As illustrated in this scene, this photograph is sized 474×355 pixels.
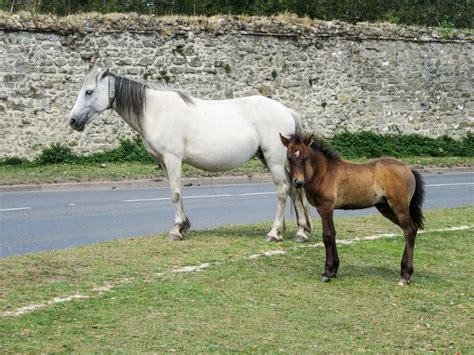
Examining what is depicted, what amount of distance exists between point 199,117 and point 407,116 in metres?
17.7

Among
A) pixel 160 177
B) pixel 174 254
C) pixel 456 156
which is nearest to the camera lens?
pixel 174 254

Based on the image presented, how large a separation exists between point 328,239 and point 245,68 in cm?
1697

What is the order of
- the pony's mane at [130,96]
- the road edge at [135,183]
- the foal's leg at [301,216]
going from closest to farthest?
the foal's leg at [301,216] → the pony's mane at [130,96] → the road edge at [135,183]

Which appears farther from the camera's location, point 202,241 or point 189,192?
point 189,192

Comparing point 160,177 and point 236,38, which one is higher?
point 236,38

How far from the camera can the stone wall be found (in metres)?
24.3

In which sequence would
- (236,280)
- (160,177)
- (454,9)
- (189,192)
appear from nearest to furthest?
(236,280) < (189,192) < (160,177) < (454,9)

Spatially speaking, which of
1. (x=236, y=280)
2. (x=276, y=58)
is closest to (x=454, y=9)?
(x=276, y=58)

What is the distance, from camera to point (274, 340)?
27.0 feet

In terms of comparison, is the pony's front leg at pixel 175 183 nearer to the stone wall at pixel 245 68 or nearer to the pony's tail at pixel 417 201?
the pony's tail at pixel 417 201

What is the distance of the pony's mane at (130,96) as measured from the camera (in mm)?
13250

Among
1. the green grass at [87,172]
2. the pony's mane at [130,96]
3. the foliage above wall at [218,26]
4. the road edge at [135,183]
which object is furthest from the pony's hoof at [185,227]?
the foliage above wall at [218,26]

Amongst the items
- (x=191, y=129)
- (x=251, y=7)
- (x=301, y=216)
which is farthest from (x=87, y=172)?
(x=251, y=7)

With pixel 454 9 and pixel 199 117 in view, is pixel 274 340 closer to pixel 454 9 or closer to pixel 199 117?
pixel 199 117
